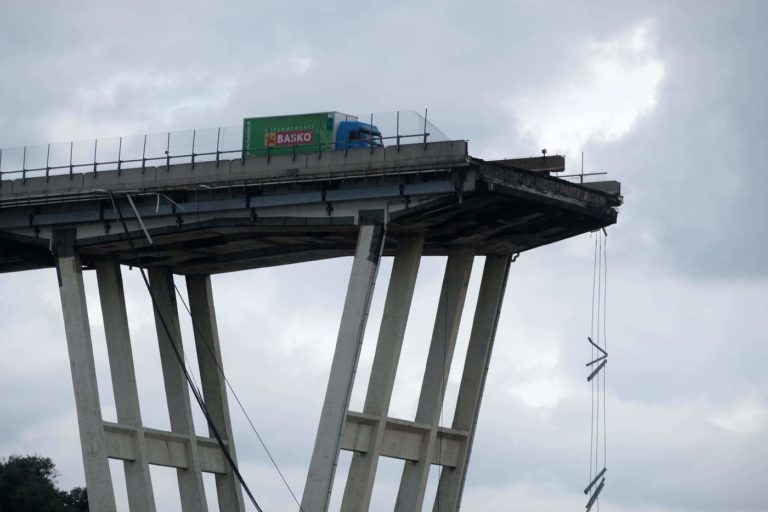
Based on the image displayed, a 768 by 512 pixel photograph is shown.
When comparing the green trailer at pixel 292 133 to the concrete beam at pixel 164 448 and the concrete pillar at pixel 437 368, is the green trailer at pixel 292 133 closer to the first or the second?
the concrete pillar at pixel 437 368

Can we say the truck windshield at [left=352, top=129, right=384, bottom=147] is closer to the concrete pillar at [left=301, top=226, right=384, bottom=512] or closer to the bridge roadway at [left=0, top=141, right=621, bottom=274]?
the bridge roadway at [left=0, top=141, right=621, bottom=274]

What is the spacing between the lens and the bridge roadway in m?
77.2

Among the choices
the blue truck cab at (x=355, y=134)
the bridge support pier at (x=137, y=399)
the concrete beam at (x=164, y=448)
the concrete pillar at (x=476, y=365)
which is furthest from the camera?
the concrete beam at (x=164, y=448)

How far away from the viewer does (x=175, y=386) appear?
9350 centimetres

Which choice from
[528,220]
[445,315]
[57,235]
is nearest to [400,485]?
[445,315]

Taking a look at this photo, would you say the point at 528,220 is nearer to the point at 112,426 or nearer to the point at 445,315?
the point at 445,315

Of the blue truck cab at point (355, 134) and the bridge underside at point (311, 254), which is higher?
the blue truck cab at point (355, 134)

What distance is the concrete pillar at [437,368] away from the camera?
8281cm

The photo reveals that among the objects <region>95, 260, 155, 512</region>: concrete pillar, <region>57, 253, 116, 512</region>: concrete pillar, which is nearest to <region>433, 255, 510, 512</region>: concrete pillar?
<region>95, 260, 155, 512</region>: concrete pillar

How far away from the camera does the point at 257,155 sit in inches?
3241

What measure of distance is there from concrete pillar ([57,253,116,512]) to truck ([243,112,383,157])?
12.0 m

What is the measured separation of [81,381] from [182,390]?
7.48 meters

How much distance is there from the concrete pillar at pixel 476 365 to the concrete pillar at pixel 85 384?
16560mm

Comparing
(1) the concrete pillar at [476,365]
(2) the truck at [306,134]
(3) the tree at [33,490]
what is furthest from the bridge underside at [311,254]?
(3) the tree at [33,490]
